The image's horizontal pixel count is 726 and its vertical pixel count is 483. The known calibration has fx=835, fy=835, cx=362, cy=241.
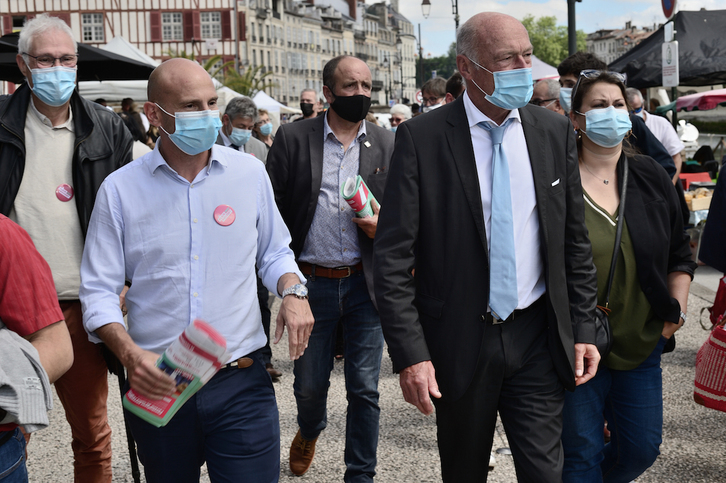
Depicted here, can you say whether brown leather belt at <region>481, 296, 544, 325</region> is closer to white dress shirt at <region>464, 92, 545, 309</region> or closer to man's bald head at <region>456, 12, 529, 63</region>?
white dress shirt at <region>464, 92, 545, 309</region>

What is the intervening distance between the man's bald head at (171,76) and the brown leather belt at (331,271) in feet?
5.44

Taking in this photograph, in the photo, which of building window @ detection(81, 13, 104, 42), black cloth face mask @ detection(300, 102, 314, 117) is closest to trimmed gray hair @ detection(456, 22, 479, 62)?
black cloth face mask @ detection(300, 102, 314, 117)

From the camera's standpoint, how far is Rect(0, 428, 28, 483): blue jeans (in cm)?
233

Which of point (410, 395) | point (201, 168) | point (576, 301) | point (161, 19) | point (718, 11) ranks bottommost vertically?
point (410, 395)

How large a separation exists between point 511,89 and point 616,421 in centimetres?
152

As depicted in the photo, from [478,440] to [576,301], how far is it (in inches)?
25.8

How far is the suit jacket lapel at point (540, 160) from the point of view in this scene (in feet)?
10.1

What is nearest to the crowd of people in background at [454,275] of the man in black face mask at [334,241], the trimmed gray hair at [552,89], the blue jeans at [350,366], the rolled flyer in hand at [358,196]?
the rolled flyer in hand at [358,196]

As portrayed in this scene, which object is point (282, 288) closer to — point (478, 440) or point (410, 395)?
point (410, 395)

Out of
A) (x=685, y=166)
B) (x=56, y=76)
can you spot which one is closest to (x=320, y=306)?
(x=56, y=76)

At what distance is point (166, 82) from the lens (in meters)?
3.07

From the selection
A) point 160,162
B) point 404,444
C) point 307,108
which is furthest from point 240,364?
point 307,108

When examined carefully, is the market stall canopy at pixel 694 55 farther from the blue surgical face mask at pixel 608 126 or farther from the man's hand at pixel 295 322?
the man's hand at pixel 295 322

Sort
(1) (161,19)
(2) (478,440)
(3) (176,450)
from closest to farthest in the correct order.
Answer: (3) (176,450) → (2) (478,440) → (1) (161,19)
